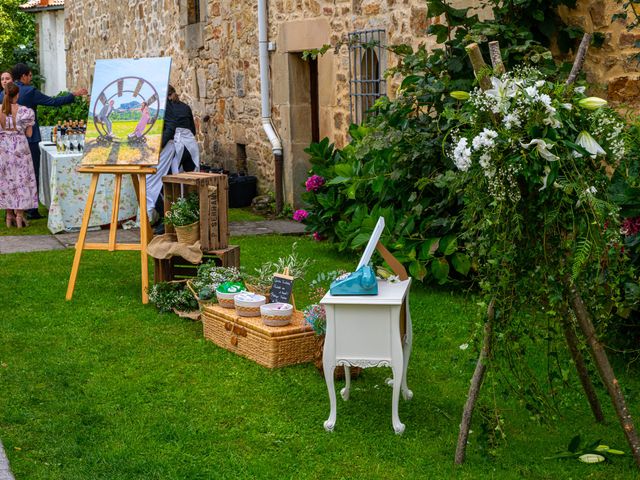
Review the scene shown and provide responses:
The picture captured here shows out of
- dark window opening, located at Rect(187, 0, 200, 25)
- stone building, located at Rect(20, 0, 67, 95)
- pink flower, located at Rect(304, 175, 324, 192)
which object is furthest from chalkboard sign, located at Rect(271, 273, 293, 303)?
stone building, located at Rect(20, 0, 67, 95)

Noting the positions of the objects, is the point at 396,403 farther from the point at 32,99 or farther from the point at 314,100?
the point at 32,99

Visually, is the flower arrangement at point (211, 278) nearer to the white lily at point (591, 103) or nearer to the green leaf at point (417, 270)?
the green leaf at point (417, 270)

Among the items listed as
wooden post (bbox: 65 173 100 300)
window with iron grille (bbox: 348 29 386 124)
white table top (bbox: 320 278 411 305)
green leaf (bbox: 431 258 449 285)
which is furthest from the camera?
window with iron grille (bbox: 348 29 386 124)

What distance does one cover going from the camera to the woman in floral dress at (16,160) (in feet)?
37.3

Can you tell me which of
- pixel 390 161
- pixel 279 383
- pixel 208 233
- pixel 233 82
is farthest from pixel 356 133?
pixel 233 82

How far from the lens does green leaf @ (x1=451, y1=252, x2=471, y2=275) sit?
721 cm

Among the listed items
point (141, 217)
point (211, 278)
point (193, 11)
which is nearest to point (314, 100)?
point (193, 11)

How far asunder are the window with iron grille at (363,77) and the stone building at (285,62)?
12 millimetres

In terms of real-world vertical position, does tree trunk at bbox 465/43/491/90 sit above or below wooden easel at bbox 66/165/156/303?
above

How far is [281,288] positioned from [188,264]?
2089 millimetres

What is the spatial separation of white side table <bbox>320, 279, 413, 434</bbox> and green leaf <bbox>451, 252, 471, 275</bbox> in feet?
8.57

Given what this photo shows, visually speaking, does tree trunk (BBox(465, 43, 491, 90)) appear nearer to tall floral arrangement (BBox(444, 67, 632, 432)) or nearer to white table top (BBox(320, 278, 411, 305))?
tall floral arrangement (BBox(444, 67, 632, 432))

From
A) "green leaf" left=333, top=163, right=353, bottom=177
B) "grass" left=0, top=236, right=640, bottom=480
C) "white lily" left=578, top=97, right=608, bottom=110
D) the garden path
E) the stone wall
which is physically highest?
the stone wall

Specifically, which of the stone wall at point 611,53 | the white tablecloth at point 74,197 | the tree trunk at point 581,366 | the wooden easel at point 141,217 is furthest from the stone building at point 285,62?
the tree trunk at point 581,366
